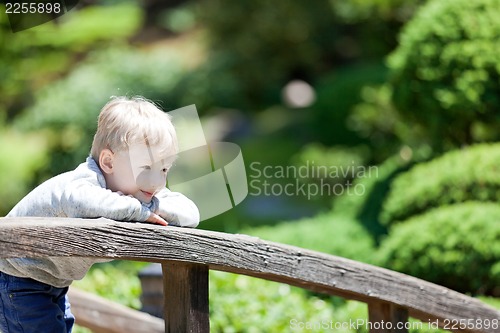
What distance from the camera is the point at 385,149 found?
10.2m

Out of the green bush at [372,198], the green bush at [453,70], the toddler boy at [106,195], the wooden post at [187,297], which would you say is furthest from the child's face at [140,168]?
the green bush at [453,70]

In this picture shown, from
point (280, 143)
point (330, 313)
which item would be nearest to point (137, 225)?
point (330, 313)

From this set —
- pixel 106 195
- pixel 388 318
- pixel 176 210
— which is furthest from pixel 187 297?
pixel 388 318

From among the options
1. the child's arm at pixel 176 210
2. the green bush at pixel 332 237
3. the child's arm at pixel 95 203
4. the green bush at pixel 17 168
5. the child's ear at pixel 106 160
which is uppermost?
the child's ear at pixel 106 160

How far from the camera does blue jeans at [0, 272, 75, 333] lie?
7.48 feet

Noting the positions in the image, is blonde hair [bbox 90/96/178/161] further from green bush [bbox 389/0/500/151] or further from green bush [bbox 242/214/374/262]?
green bush [bbox 389/0/500/151]

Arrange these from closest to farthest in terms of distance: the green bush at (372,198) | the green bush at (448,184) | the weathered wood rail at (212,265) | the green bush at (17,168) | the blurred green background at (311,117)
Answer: the weathered wood rail at (212,265)
the blurred green background at (311,117)
the green bush at (448,184)
the green bush at (372,198)
the green bush at (17,168)

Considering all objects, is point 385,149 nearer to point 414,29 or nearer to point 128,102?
point 414,29

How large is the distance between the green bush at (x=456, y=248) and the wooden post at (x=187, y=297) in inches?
116

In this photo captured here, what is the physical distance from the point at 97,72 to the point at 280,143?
3.85 metres

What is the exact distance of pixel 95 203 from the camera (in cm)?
211

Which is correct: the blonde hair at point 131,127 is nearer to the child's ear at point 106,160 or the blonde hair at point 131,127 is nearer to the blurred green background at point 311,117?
the child's ear at point 106,160

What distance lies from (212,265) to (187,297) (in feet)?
0.39

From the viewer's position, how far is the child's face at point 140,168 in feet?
7.18
